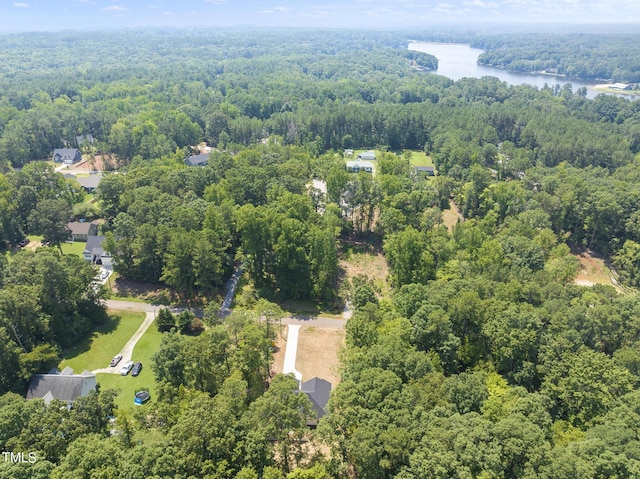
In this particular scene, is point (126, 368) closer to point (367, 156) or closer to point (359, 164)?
point (359, 164)

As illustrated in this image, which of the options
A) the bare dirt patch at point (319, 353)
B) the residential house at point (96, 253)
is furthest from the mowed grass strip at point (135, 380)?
the residential house at point (96, 253)

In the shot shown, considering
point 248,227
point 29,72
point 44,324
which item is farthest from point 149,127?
point 29,72

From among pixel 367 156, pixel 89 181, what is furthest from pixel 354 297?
pixel 89 181

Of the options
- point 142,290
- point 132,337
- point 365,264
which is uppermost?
point 142,290

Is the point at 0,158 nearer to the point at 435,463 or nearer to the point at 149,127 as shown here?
the point at 149,127

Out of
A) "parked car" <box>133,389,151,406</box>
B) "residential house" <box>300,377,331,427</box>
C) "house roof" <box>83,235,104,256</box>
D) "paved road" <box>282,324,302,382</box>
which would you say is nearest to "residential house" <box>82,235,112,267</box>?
"house roof" <box>83,235,104,256</box>

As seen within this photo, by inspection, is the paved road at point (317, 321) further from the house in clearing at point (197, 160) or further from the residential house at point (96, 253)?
the house in clearing at point (197, 160)
